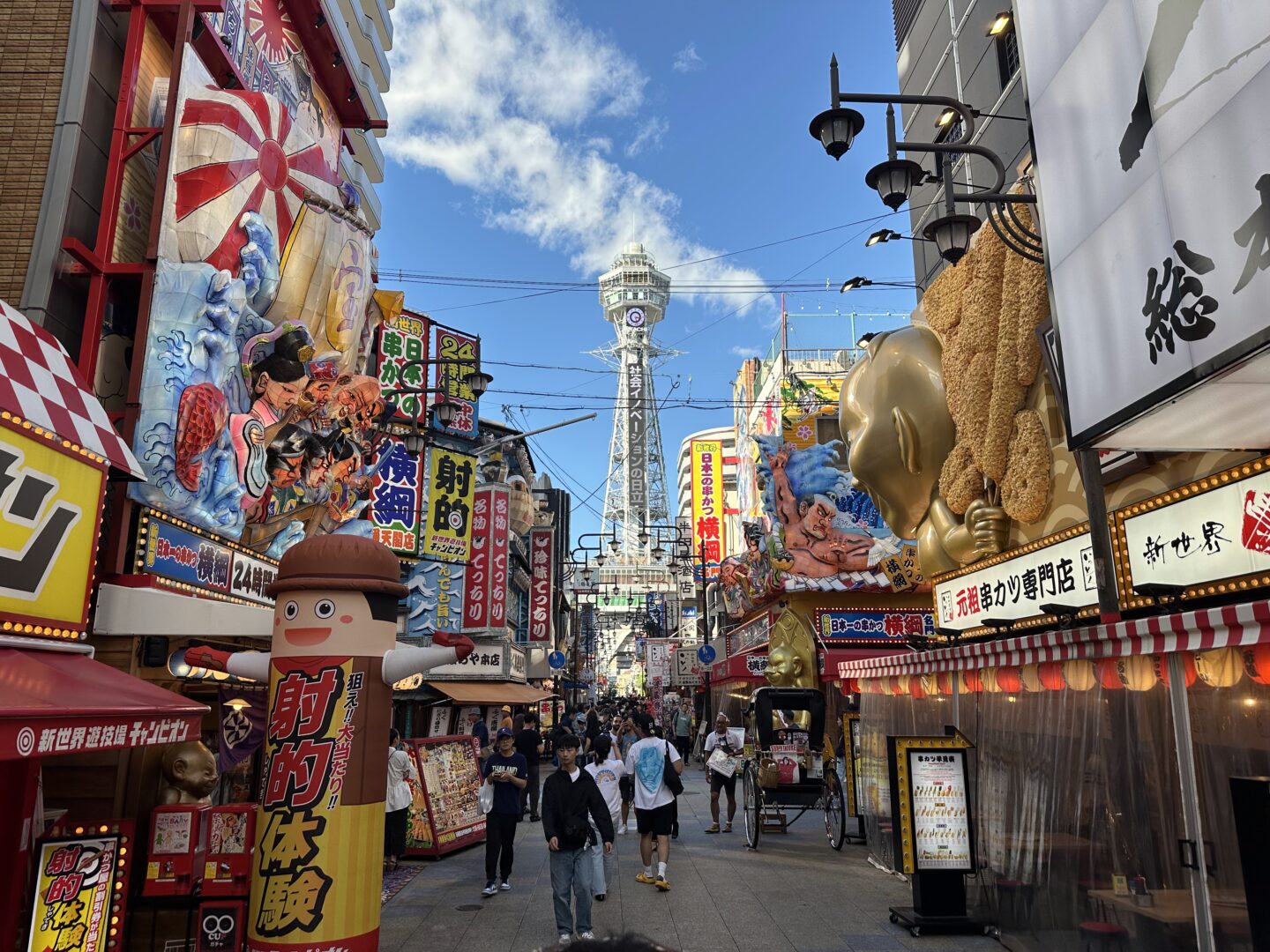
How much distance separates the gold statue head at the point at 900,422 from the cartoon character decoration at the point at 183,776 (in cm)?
861

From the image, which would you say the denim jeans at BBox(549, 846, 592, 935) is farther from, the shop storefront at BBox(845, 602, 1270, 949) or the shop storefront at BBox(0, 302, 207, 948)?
the shop storefront at BBox(845, 602, 1270, 949)

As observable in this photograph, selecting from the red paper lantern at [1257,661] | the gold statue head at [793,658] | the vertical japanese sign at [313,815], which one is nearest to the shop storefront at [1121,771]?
the red paper lantern at [1257,661]

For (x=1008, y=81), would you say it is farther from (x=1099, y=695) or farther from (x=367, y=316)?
(x=367, y=316)

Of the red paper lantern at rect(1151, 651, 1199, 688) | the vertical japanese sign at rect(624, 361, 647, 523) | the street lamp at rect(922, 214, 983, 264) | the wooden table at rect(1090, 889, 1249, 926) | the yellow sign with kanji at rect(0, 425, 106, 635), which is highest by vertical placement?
the vertical japanese sign at rect(624, 361, 647, 523)

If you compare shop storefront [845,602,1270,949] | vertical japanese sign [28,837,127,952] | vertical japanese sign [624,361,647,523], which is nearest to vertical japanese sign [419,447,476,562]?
shop storefront [845,602,1270,949]

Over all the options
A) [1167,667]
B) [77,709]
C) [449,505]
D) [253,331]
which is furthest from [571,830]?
[449,505]

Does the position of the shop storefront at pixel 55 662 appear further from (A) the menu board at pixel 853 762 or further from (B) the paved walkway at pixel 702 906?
(A) the menu board at pixel 853 762

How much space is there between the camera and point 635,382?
141 m

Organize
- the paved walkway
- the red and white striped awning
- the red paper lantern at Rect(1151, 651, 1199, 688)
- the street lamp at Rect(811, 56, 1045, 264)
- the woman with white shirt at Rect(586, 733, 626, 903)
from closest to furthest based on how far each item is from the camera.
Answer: the red and white striped awning
the red paper lantern at Rect(1151, 651, 1199, 688)
the street lamp at Rect(811, 56, 1045, 264)
the paved walkway
the woman with white shirt at Rect(586, 733, 626, 903)

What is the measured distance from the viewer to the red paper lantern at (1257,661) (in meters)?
5.07

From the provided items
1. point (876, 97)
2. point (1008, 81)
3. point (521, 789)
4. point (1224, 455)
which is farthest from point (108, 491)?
point (1008, 81)

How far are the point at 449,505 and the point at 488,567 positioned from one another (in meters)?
2.13

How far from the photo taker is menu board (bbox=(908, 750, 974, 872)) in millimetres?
8633

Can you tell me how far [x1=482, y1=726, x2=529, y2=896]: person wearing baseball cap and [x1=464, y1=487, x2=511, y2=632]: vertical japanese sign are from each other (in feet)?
43.1
